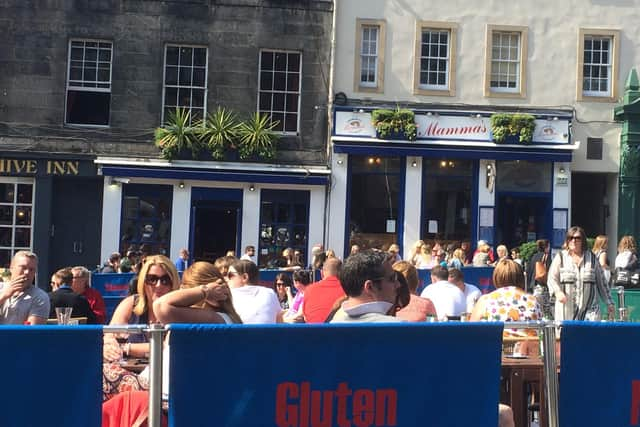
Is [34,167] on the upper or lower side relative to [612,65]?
lower

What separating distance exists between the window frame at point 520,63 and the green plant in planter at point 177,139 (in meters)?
7.45

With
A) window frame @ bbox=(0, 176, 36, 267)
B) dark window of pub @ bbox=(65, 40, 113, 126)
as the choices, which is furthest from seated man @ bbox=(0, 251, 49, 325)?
dark window of pub @ bbox=(65, 40, 113, 126)

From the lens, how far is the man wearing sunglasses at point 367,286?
5898 mm

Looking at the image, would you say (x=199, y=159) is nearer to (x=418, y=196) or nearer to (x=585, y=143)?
(x=418, y=196)

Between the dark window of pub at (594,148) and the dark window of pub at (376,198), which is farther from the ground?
the dark window of pub at (594,148)

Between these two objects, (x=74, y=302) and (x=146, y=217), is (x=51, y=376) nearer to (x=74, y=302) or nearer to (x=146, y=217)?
(x=74, y=302)

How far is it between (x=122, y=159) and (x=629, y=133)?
12.7m

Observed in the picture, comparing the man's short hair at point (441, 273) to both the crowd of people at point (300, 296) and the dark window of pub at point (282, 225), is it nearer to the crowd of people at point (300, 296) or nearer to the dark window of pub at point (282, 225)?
the crowd of people at point (300, 296)

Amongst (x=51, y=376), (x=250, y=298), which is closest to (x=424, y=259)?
(x=250, y=298)

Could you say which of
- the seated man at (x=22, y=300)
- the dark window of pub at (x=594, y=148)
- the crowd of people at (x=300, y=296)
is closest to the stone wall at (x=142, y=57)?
the dark window of pub at (x=594, y=148)

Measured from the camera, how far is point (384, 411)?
17.9ft

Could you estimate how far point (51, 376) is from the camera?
200 inches

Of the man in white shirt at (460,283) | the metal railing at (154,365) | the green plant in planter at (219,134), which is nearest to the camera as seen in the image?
the metal railing at (154,365)

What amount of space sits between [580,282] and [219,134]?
12.9 metres
